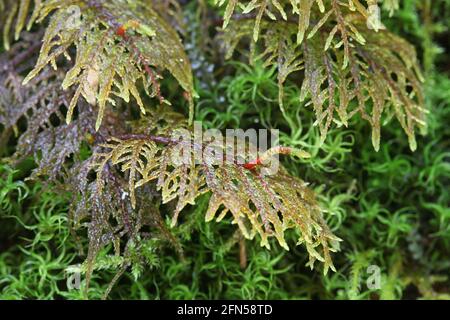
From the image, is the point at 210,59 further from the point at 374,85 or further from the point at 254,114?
the point at 374,85

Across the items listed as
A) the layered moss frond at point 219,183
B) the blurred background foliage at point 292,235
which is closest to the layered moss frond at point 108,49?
the layered moss frond at point 219,183

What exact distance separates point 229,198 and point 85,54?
35cm

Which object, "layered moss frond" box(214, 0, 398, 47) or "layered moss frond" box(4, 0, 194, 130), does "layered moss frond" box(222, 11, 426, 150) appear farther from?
"layered moss frond" box(4, 0, 194, 130)

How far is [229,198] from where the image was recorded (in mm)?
815

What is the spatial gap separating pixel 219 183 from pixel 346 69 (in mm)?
346

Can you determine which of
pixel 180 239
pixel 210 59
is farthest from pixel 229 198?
pixel 210 59

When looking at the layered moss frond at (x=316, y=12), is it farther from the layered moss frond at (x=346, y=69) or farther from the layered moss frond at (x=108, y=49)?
the layered moss frond at (x=108, y=49)

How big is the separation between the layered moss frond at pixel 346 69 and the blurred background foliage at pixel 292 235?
100mm

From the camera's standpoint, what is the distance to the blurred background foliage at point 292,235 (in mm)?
1051

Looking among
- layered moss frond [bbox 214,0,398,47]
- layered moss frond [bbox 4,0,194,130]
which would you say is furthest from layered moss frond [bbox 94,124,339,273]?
layered moss frond [bbox 214,0,398,47]

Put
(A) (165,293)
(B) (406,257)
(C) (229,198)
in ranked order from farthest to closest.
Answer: (B) (406,257)
(A) (165,293)
(C) (229,198)

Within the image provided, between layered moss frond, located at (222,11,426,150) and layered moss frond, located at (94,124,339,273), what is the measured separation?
13 centimetres

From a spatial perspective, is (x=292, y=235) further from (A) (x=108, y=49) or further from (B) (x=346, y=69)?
(A) (x=108, y=49)

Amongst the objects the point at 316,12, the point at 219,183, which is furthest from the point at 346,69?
the point at 219,183
